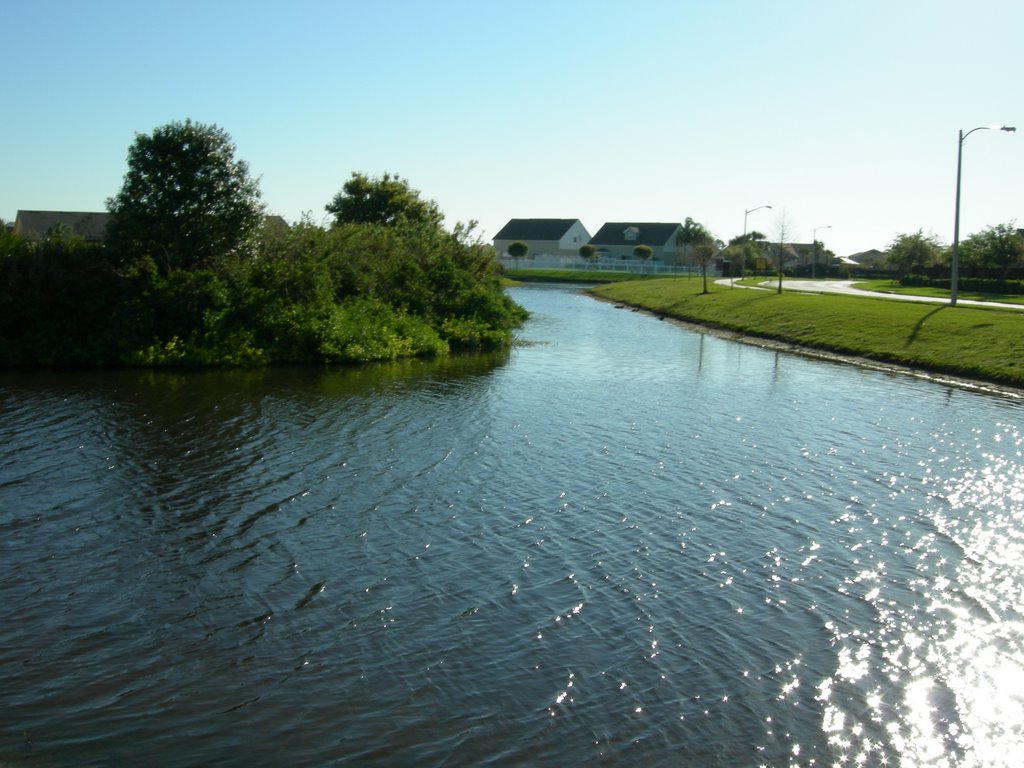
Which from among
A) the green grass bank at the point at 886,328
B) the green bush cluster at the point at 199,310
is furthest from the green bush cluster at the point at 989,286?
the green bush cluster at the point at 199,310

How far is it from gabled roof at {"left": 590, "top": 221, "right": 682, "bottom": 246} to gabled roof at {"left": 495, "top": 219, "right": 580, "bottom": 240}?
187 inches

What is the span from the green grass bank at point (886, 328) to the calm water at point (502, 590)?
34.2ft

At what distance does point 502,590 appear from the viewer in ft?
36.3

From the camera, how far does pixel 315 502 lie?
14406mm

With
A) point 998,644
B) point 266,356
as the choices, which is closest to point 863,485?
point 998,644

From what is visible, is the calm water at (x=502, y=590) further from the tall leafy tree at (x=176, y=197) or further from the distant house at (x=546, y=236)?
the distant house at (x=546, y=236)

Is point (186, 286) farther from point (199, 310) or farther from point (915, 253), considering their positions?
point (915, 253)

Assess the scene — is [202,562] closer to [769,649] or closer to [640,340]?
[769,649]

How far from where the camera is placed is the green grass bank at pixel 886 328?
30.6 metres

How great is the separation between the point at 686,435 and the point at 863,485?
192 inches

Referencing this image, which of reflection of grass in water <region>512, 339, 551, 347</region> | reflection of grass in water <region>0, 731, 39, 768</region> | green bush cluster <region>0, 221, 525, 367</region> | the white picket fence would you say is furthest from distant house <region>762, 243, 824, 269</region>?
reflection of grass in water <region>0, 731, 39, 768</region>

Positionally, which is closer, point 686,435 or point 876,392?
point 686,435

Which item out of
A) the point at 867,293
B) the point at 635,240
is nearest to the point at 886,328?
the point at 867,293

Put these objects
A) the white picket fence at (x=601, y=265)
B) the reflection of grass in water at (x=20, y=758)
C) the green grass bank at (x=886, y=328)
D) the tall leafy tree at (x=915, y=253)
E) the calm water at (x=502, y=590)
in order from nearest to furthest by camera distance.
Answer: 1. the reflection of grass in water at (x=20, y=758)
2. the calm water at (x=502, y=590)
3. the green grass bank at (x=886, y=328)
4. the tall leafy tree at (x=915, y=253)
5. the white picket fence at (x=601, y=265)
